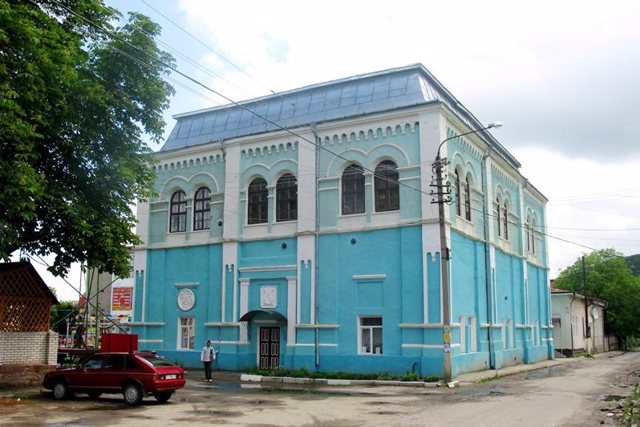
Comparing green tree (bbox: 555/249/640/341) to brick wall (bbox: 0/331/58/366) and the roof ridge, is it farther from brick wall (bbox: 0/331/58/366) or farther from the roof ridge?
brick wall (bbox: 0/331/58/366)

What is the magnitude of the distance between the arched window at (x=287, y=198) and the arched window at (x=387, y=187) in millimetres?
3788

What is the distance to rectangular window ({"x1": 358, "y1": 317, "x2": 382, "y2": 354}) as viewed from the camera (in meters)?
24.5

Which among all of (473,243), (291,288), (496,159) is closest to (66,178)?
(291,288)

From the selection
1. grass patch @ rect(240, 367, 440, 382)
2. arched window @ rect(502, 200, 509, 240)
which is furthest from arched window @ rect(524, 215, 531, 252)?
grass patch @ rect(240, 367, 440, 382)

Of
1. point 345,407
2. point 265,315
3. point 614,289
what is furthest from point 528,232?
point 614,289

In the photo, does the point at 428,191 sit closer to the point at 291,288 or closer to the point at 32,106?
the point at 291,288

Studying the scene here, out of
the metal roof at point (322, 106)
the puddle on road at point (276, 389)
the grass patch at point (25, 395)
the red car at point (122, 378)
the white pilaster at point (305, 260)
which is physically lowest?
the puddle on road at point (276, 389)

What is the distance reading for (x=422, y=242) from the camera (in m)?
23.8

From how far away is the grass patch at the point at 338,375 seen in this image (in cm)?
2248

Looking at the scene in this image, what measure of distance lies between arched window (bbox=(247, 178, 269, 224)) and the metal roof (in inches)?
90.7

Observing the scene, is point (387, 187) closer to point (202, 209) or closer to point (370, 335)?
point (370, 335)

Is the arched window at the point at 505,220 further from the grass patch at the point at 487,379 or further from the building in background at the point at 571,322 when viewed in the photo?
the building in background at the point at 571,322

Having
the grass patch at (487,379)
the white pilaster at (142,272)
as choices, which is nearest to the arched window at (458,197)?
the grass patch at (487,379)

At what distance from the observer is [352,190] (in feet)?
85.6
